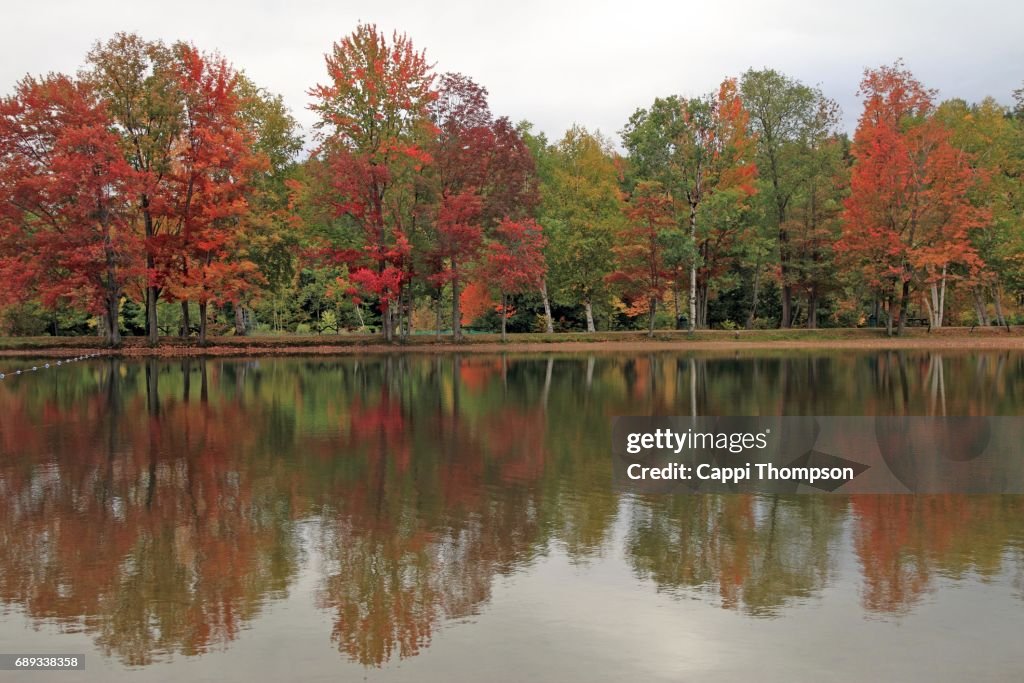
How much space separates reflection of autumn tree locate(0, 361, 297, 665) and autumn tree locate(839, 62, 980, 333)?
52.4m

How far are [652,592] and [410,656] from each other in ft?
9.10

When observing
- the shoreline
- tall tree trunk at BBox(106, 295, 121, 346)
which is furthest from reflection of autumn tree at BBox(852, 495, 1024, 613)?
tall tree trunk at BBox(106, 295, 121, 346)

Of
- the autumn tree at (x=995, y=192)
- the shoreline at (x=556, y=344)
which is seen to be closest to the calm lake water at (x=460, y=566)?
the shoreline at (x=556, y=344)

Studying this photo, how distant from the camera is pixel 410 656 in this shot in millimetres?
7789

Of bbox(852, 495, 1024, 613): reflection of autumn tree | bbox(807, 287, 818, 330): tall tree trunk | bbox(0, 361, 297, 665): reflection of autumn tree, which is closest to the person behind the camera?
bbox(0, 361, 297, 665): reflection of autumn tree

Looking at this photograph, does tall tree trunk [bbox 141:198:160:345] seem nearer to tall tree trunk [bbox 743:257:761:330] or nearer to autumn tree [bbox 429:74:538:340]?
autumn tree [bbox 429:74:538:340]

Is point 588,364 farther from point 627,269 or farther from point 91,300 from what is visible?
point 91,300

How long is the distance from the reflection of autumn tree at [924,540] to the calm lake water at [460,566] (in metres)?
0.04

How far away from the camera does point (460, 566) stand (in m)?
10.4

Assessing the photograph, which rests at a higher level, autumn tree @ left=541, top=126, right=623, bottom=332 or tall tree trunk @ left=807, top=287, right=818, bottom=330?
autumn tree @ left=541, top=126, right=623, bottom=332

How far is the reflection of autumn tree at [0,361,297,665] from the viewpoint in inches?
345

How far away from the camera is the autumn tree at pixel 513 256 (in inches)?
2271

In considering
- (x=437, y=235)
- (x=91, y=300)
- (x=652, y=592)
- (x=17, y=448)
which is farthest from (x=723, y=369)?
(x=91, y=300)

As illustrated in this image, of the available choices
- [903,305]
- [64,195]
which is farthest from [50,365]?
[903,305]
